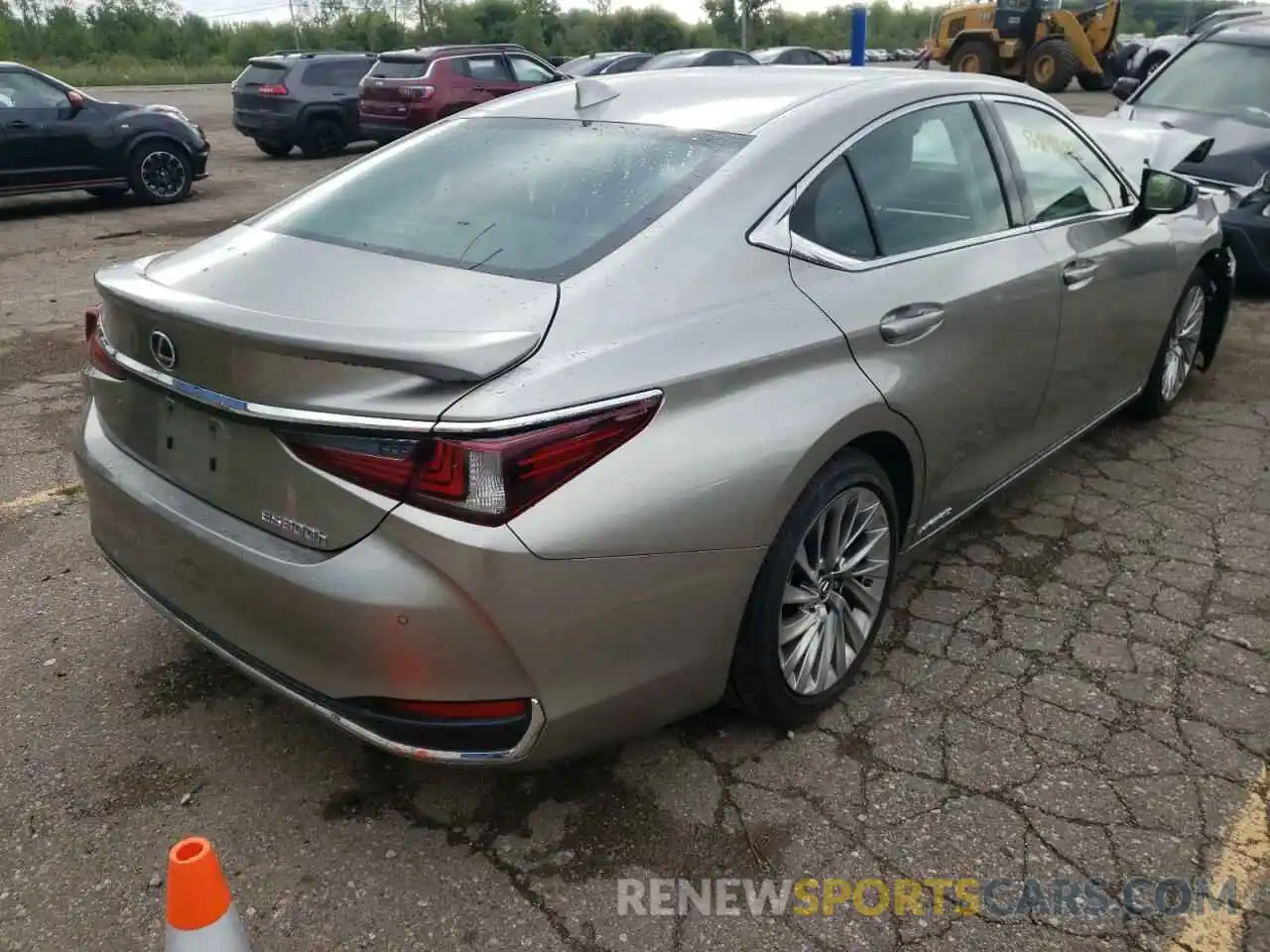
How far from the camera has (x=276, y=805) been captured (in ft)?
8.10

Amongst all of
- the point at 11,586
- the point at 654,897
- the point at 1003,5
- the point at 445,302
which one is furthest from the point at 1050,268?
the point at 1003,5

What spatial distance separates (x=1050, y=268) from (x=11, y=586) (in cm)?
355

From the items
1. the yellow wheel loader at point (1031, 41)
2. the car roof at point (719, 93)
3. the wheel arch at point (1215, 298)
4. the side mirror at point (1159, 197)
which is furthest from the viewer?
the yellow wheel loader at point (1031, 41)

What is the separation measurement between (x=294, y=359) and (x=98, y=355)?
2.93ft

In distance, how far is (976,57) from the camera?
21422 mm

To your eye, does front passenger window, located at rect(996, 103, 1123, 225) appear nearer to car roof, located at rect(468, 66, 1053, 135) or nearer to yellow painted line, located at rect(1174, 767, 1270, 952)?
car roof, located at rect(468, 66, 1053, 135)

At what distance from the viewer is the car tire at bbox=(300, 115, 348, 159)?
51.6 feet

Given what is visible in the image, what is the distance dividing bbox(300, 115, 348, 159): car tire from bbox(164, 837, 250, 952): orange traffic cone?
15.8m

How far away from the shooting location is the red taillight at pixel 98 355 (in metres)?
2.50

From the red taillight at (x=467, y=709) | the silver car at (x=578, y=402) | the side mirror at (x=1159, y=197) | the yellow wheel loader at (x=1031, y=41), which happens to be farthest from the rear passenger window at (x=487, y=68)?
the red taillight at (x=467, y=709)

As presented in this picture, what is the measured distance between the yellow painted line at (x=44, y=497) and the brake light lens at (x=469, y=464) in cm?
264

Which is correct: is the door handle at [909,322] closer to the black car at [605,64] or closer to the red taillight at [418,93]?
the red taillight at [418,93]

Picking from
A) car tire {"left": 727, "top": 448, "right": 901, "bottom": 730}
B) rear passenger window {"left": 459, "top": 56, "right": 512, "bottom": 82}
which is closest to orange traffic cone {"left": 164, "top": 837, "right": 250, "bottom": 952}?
car tire {"left": 727, "top": 448, "right": 901, "bottom": 730}

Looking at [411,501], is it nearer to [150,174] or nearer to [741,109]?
[741,109]
